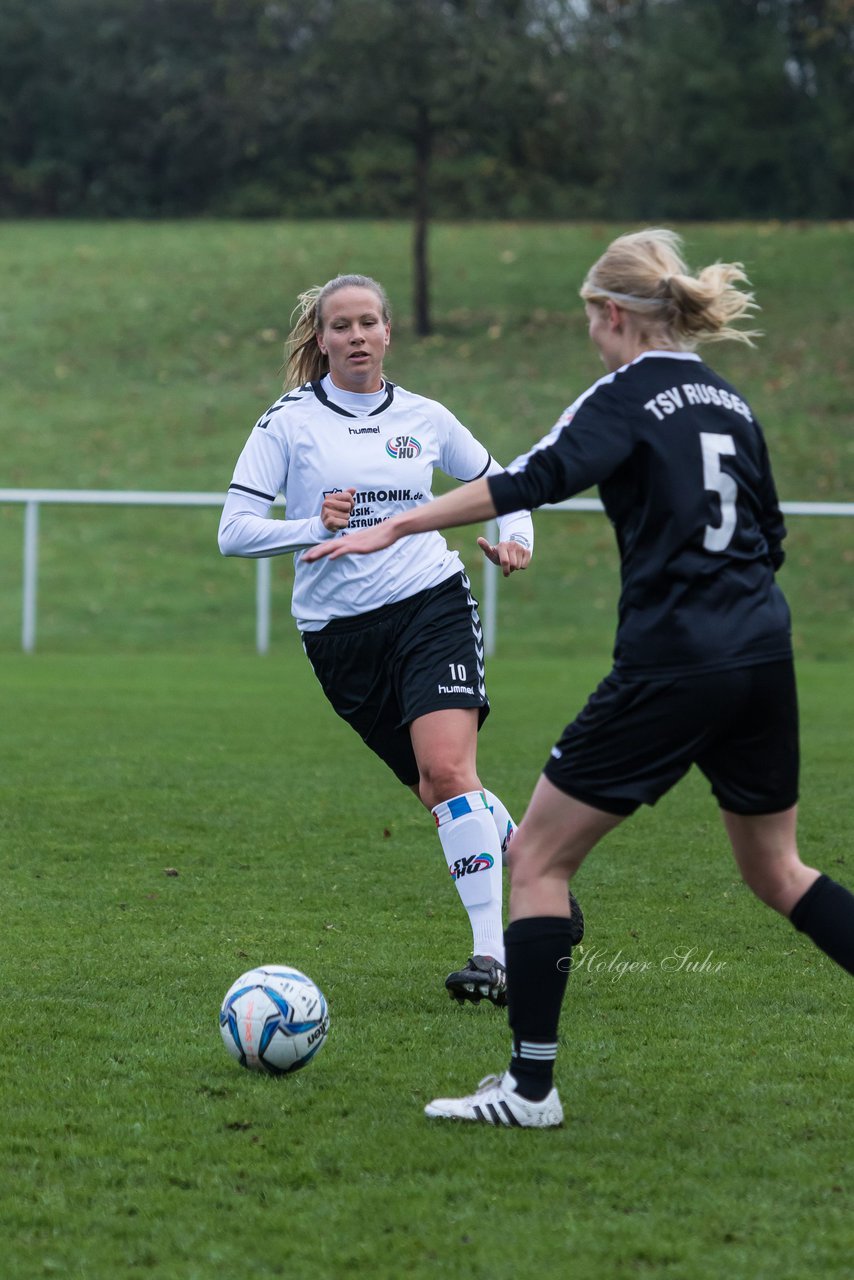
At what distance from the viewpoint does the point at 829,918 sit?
3.76m

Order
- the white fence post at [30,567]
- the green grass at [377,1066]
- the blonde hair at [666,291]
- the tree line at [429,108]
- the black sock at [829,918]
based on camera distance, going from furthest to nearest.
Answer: the tree line at [429,108] < the white fence post at [30,567] < the black sock at [829,918] < the blonde hair at [666,291] < the green grass at [377,1066]

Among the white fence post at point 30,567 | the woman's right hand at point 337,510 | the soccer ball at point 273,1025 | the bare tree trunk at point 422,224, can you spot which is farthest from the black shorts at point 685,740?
the bare tree trunk at point 422,224

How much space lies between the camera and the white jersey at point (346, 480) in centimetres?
525

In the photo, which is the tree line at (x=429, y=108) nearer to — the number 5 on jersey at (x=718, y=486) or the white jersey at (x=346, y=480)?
the white jersey at (x=346, y=480)

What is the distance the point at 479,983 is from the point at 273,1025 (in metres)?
0.89

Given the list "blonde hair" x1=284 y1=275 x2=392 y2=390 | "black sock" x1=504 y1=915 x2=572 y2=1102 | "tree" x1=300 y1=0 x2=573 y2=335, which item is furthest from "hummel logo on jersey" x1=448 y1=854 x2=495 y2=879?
"tree" x1=300 y1=0 x2=573 y2=335

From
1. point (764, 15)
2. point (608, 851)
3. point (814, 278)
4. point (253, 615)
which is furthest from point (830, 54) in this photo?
point (608, 851)

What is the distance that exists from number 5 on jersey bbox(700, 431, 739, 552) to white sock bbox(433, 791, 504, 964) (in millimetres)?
1772

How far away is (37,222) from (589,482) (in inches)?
1574

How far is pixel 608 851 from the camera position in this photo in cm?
739

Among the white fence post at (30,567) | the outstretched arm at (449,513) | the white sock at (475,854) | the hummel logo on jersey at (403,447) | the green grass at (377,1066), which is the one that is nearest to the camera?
the green grass at (377,1066)

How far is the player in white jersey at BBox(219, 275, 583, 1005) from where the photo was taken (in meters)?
5.10

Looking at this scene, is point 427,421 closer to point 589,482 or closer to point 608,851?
point 589,482

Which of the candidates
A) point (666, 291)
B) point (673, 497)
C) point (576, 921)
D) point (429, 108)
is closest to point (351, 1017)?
point (576, 921)
